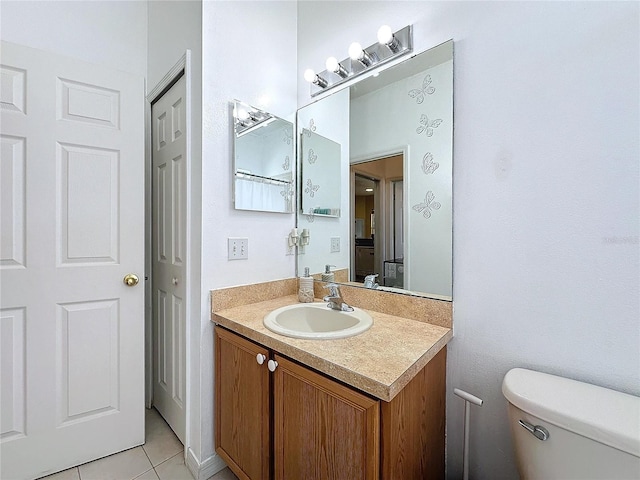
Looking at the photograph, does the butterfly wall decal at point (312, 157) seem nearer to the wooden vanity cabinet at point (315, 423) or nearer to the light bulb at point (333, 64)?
the light bulb at point (333, 64)

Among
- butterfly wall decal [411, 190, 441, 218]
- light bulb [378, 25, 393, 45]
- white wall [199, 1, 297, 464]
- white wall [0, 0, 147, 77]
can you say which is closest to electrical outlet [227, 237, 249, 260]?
white wall [199, 1, 297, 464]

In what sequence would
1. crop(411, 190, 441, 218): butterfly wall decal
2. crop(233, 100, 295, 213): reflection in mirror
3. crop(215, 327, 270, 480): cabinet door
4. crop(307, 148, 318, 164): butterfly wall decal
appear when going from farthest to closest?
1. crop(307, 148, 318, 164): butterfly wall decal
2. crop(233, 100, 295, 213): reflection in mirror
3. crop(411, 190, 441, 218): butterfly wall decal
4. crop(215, 327, 270, 480): cabinet door

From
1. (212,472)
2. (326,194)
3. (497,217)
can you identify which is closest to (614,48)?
(497,217)

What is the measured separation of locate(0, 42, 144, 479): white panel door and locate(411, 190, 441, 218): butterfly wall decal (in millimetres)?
1447

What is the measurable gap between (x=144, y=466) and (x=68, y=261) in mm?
1080

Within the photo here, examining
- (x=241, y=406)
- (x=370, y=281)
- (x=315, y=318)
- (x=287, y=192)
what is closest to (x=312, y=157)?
(x=287, y=192)

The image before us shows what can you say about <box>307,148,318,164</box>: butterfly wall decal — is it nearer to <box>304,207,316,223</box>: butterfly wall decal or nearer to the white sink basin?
<box>304,207,316,223</box>: butterfly wall decal

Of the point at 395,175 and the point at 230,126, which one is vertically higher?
the point at 230,126

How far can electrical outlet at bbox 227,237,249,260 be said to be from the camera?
4.70ft

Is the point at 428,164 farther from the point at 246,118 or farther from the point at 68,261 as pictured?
the point at 68,261

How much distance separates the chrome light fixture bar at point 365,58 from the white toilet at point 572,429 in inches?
54.8

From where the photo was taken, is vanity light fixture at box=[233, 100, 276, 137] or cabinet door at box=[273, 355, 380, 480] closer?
cabinet door at box=[273, 355, 380, 480]

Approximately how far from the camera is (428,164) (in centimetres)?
124

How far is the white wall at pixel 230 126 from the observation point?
53.4 inches
